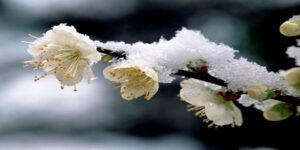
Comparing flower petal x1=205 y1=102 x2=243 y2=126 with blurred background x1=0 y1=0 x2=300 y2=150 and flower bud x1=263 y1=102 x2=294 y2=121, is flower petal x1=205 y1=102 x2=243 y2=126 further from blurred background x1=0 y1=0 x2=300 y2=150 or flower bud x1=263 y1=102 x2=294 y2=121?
blurred background x1=0 y1=0 x2=300 y2=150

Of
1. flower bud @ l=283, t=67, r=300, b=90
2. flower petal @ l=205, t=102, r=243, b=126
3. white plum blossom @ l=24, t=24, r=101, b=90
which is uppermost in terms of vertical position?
white plum blossom @ l=24, t=24, r=101, b=90

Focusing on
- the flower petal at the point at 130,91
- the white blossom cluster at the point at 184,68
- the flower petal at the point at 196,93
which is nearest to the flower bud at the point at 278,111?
the white blossom cluster at the point at 184,68

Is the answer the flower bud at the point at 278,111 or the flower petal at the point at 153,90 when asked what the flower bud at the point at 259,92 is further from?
A: the flower petal at the point at 153,90

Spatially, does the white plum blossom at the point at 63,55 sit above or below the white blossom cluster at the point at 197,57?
above

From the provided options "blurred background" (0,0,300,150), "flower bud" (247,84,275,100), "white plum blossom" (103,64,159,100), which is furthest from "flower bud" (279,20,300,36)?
"blurred background" (0,0,300,150)

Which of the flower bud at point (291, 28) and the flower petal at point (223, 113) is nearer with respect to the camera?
the flower bud at point (291, 28)

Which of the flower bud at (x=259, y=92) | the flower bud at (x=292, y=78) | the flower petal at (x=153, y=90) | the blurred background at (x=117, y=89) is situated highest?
the blurred background at (x=117, y=89)

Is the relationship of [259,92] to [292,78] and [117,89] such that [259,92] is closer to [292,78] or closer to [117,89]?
[292,78]
